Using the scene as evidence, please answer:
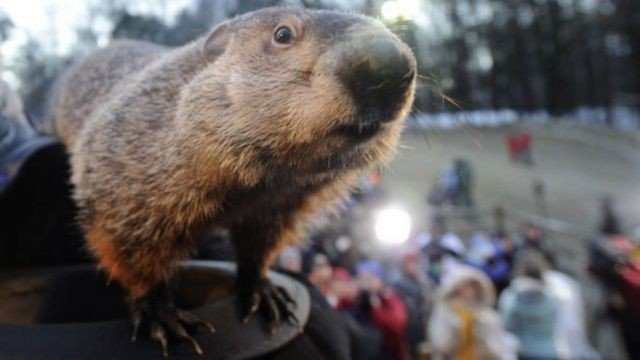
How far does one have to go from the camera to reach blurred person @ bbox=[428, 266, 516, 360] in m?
2.89

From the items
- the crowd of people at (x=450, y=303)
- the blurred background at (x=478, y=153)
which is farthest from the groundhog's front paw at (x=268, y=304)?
the crowd of people at (x=450, y=303)

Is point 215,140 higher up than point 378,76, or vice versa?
point 378,76

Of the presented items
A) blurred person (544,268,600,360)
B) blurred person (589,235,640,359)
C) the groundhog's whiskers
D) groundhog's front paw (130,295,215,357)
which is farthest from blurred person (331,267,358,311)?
the groundhog's whiskers

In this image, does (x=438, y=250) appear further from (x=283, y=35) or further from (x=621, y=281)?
(x=283, y=35)

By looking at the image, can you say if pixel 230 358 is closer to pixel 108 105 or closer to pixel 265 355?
pixel 265 355

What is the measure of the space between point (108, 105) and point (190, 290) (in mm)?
348

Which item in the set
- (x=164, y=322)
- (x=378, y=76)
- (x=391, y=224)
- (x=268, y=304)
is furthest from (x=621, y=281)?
(x=378, y=76)

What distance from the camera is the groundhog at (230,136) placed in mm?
642

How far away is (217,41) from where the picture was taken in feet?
2.90

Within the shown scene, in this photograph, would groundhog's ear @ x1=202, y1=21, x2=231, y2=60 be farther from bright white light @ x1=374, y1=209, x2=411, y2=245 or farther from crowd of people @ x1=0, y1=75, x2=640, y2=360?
bright white light @ x1=374, y1=209, x2=411, y2=245

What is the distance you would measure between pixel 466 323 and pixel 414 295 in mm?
451

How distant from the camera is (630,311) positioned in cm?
361

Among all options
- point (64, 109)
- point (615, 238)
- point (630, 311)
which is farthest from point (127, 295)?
point (615, 238)

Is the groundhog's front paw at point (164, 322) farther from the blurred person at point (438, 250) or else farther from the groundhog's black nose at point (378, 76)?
the blurred person at point (438, 250)
